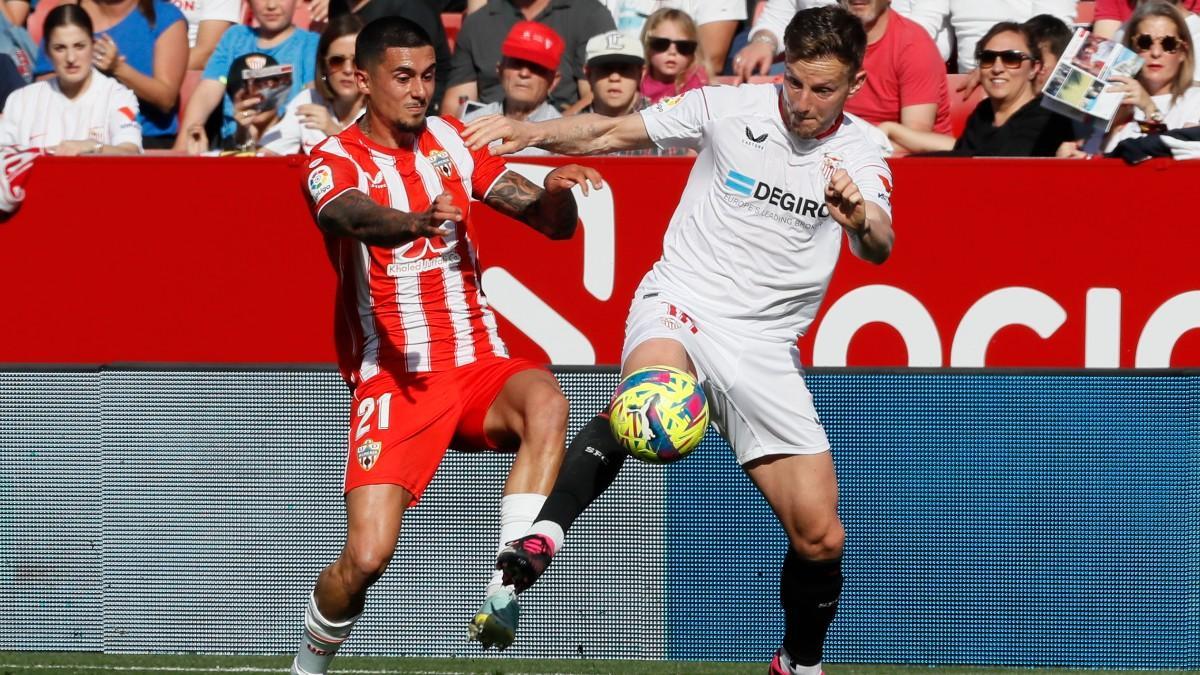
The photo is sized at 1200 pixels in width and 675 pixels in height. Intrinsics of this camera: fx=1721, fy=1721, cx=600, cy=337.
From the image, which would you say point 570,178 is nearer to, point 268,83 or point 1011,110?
point 1011,110

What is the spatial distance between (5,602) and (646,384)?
12.4ft

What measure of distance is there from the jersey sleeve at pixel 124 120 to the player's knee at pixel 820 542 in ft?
→ 16.2

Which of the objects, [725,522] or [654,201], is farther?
[654,201]

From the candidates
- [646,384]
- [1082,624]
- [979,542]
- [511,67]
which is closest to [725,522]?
[979,542]

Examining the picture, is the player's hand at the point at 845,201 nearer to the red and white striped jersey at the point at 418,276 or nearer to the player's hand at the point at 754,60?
the red and white striped jersey at the point at 418,276

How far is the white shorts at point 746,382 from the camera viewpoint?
6434 mm

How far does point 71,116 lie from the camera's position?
9812mm

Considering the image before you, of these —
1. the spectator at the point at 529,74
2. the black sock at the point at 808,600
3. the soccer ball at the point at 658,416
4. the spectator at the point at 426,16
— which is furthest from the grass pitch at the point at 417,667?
the spectator at the point at 426,16

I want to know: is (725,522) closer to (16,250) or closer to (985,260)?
(985,260)

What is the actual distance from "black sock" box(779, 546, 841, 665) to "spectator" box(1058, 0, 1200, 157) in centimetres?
320

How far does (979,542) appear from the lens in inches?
311

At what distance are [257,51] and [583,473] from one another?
16.8 ft

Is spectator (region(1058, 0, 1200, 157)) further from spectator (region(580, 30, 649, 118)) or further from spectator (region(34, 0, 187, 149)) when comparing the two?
spectator (region(34, 0, 187, 149))

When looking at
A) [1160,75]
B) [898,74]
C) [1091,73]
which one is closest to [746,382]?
[1091,73]
